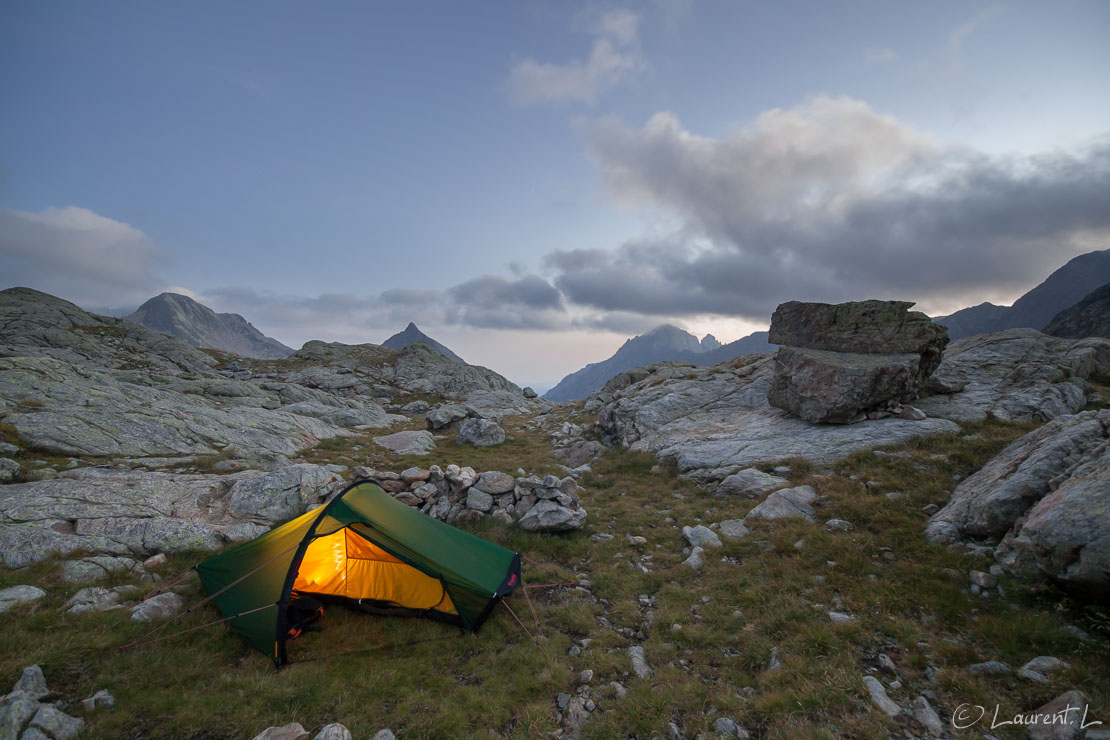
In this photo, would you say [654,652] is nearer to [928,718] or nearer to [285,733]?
[928,718]

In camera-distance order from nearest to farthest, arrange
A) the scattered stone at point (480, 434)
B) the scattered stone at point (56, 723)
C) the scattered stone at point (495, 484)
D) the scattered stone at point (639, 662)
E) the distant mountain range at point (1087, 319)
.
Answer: the scattered stone at point (56, 723), the scattered stone at point (639, 662), the scattered stone at point (495, 484), the scattered stone at point (480, 434), the distant mountain range at point (1087, 319)

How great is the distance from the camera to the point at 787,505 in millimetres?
12156

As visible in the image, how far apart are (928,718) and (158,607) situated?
544 inches

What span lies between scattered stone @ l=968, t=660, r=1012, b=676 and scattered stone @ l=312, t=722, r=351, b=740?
9228 millimetres

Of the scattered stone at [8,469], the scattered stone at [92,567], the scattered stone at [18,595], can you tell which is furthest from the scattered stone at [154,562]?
the scattered stone at [8,469]

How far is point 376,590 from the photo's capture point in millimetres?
9680

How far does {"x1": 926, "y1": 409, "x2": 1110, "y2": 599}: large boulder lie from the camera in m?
6.23

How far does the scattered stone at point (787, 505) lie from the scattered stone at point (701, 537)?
1.52m

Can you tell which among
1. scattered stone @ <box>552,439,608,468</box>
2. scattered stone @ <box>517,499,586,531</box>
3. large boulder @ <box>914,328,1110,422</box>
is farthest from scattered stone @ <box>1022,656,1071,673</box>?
scattered stone @ <box>552,439,608,468</box>

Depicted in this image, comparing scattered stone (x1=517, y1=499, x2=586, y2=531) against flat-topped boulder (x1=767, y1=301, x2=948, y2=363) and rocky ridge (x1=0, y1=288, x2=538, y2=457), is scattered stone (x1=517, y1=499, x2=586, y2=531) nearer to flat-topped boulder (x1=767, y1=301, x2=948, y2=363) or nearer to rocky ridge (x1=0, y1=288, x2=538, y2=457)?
rocky ridge (x1=0, y1=288, x2=538, y2=457)

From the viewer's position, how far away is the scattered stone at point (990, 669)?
5.71 meters

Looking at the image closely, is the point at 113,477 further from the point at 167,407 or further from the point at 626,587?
the point at 626,587

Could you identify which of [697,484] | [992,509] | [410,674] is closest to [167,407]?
[410,674]

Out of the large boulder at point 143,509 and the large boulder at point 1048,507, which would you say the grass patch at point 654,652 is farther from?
the large boulder at point 143,509
